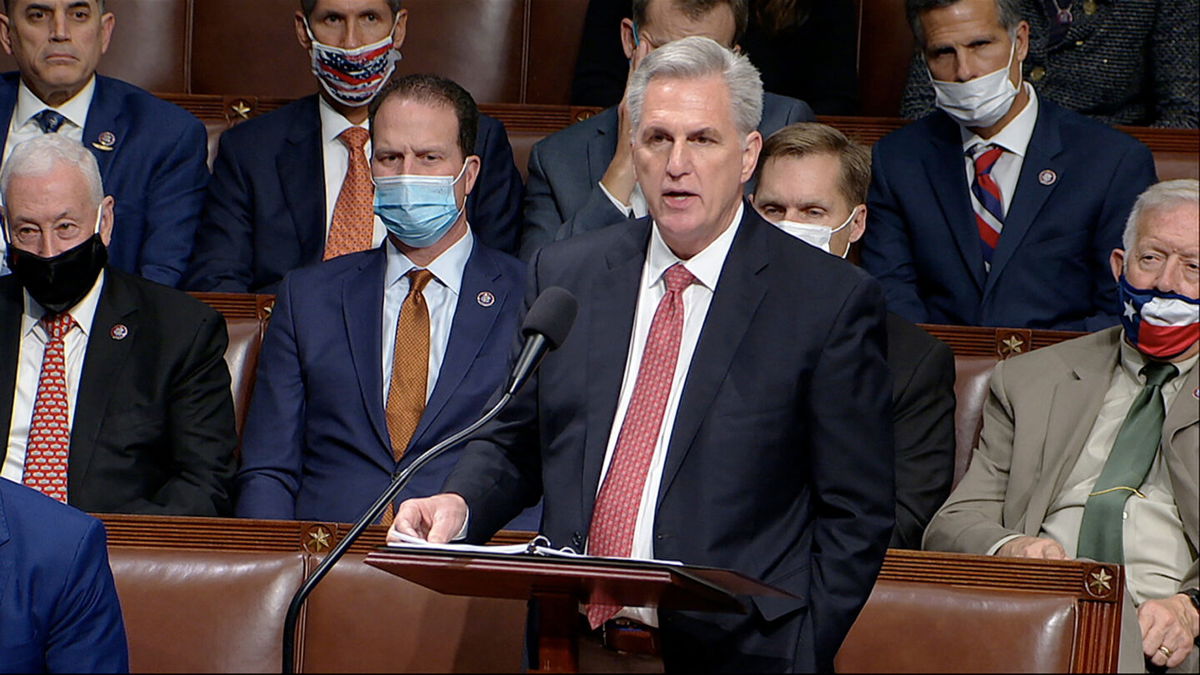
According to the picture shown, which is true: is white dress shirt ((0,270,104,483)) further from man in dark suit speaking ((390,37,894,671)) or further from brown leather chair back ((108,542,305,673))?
man in dark suit speaking ((390,37,894,671))

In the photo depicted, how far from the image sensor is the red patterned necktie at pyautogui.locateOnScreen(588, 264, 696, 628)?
174cm

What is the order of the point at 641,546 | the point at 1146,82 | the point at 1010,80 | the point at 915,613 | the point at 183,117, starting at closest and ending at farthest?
the point at 641,546, the point at 915,613, the point at 1010,80, the point at 183,117, the point at 1146,82

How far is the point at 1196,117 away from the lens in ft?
11.7

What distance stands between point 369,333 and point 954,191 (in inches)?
45.5

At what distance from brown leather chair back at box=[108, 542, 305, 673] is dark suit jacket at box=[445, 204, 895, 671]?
0.42m

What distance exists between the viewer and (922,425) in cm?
261

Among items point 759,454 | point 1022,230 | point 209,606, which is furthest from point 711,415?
point 1022,230

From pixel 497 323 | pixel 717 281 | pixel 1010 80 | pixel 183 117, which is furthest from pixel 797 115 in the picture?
pixel 717 281

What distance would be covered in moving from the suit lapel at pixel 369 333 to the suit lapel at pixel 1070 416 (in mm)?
995

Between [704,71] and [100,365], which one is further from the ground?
[704,71]

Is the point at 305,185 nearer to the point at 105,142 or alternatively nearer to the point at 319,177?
the point at 319,177

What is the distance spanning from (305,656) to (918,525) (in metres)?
0.97

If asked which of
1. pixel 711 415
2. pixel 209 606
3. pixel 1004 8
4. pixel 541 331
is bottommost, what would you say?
pixel 209 606

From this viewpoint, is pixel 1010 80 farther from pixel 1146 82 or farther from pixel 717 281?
pixel 717 281
